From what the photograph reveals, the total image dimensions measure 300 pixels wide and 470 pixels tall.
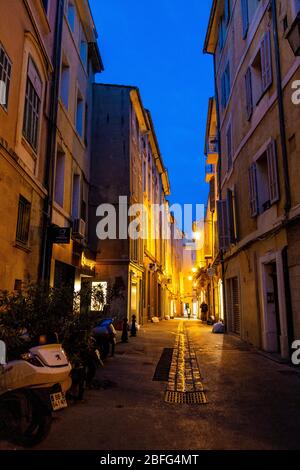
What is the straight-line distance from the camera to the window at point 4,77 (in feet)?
25.0

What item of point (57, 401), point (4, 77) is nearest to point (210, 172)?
point (4, 77)

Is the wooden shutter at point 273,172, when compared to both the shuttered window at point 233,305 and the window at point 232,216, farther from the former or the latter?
the shuttered window at point 233,305

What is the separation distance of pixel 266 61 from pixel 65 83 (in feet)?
23.8

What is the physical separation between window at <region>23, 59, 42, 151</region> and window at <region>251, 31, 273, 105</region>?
21.6 ft

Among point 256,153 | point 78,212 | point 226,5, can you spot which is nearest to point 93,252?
point 78,212

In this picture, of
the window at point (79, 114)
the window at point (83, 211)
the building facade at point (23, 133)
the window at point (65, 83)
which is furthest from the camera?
the window at point (83, 211)

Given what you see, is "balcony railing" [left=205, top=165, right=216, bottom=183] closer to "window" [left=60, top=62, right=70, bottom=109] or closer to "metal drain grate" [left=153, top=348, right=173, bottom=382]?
"window" [left=60, top=62, right=70, bottom=109]

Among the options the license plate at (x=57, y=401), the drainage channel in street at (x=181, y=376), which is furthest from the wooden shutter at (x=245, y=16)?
the license plate at (x=57, y=401)

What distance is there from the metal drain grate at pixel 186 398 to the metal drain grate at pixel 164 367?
109cm

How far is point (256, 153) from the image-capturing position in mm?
11797

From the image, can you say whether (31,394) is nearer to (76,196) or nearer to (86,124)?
(76,196)

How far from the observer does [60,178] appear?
12.9 metres

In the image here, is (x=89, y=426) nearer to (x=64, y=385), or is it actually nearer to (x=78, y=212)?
(x=64, y=385)
